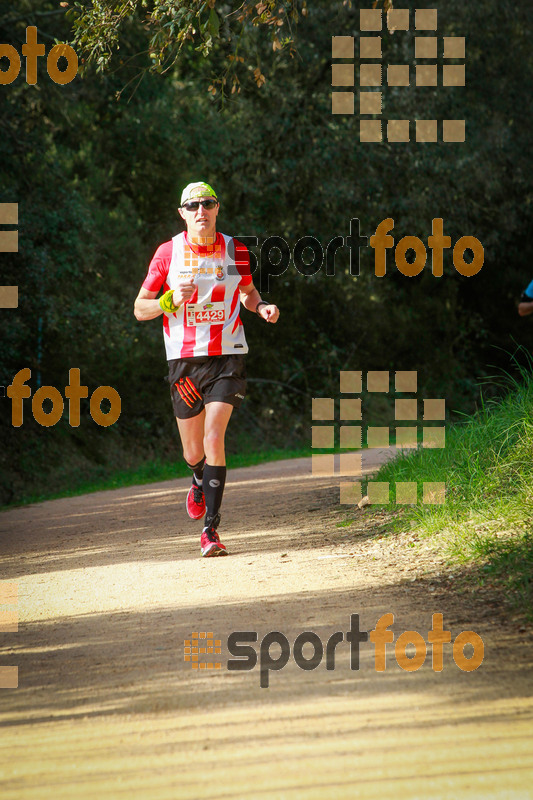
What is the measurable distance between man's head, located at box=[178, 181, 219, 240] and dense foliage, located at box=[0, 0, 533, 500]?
29.5 feet

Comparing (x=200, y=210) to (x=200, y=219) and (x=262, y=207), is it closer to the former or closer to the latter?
(x=200, y=219)

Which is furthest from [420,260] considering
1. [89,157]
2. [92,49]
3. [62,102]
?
[92,49]

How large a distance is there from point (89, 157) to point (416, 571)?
16.1 meters

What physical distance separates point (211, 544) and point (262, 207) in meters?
→ 16.9

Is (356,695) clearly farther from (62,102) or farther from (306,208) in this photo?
(306,208)

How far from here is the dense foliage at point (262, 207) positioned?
17.1 metres

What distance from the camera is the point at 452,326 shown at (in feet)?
91.2

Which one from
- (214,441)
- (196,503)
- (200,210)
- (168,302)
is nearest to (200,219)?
(200,210)

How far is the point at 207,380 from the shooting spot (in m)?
7.26

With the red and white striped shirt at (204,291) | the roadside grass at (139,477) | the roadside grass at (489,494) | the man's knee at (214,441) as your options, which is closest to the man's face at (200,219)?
the red and white striped shirt at (204,291)

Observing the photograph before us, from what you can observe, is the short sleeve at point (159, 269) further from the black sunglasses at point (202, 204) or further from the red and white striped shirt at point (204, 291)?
the black sunglasses at point (202, 204)

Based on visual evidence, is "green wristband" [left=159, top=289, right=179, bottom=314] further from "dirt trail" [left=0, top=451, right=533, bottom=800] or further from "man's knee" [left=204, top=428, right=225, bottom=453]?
"dirt trail" [left=0, top=451, right=533, bottom=800]

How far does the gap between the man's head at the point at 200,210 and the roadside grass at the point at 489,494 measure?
2.53 m

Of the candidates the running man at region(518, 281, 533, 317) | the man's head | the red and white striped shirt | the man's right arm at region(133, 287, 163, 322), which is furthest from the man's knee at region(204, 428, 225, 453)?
the running man at region(518, 281, 533, 317)
